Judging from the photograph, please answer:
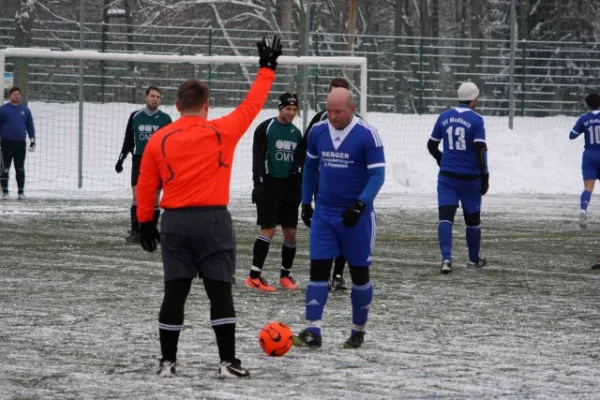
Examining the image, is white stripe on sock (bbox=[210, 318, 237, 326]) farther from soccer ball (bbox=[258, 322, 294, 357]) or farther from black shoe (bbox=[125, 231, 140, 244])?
black shoe (bbox=[125, 231, 140, 244])

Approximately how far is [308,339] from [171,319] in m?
1.31

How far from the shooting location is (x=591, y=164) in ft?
53.2

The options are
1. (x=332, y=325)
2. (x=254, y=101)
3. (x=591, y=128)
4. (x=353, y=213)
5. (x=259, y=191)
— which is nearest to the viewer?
(x=254, y=101)

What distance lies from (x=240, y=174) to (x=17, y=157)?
5.47 m

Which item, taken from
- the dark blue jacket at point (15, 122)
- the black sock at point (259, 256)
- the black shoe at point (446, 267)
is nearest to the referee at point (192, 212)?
the black sock at point (259, 256)

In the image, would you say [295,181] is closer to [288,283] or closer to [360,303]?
[288,283]

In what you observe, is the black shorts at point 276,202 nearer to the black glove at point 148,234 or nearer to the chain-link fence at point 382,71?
the black glove at point 148,234

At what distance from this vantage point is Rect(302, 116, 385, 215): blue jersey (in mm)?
8320

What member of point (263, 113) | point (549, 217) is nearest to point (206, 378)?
point (549, 217)

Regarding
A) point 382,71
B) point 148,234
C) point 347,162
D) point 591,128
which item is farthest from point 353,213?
point 382,71

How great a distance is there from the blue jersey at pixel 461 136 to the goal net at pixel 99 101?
10106 millimetres

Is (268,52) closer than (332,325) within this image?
Yes

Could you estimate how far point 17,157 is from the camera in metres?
21.1

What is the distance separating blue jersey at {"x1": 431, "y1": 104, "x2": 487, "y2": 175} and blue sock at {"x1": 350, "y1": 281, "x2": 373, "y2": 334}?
14.3 ft
